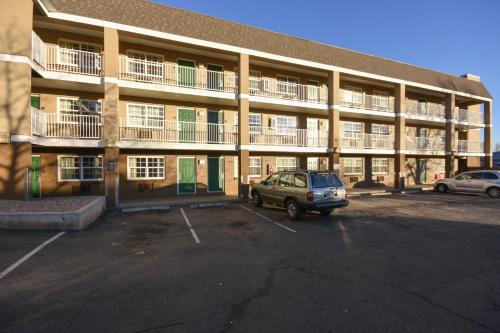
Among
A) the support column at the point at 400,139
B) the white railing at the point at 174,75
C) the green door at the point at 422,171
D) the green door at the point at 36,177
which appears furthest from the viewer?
the green door at the point at 422,171

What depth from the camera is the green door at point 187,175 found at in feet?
57.0

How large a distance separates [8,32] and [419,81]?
27.3 metres

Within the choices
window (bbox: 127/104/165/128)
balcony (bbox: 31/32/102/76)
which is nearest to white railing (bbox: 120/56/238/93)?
balcony (bbox: 31/32/102/76)

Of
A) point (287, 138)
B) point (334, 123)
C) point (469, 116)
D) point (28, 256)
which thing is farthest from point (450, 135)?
point (28, 256)

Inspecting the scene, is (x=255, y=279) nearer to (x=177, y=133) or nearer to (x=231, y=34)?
(x=177, y=133)

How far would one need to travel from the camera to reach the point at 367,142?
865 inches

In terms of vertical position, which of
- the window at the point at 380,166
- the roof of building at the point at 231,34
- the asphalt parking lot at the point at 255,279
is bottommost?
the asphalt parking lot at the point at 255,279

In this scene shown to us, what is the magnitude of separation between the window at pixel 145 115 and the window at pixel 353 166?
49.1ft

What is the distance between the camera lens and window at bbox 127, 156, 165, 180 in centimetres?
1620

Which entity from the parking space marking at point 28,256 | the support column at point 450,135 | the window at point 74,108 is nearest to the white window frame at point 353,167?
the support column at point 450,135

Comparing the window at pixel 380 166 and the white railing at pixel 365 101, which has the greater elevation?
the white railing at pixel 365 101

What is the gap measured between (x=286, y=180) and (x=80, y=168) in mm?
11622

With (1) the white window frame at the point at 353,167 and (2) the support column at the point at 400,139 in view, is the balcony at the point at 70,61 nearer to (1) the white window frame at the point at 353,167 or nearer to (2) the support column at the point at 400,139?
(1) the white window frame at the point at 353,167

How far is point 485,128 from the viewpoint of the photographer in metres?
27.1
